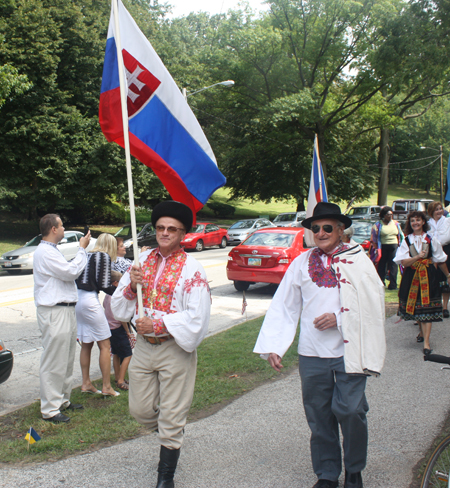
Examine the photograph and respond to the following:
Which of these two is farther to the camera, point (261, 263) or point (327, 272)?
point (261, 263)

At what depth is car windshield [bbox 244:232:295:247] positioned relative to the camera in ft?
37.1

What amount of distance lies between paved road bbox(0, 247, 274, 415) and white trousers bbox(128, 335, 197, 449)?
2009 millimetres

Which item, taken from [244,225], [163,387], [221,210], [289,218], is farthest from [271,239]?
[221,210]

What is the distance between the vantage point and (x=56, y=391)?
4.41 metres

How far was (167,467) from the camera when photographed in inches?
125

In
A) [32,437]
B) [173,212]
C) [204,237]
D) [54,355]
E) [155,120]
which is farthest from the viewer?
[204,237]

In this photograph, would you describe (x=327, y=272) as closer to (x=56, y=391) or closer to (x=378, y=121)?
(x=56, y=391)

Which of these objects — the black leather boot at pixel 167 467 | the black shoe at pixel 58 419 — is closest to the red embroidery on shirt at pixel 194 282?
the black leather boot at pixel 167 467

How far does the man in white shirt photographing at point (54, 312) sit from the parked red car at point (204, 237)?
17842 millimetres

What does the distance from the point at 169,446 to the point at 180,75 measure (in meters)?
29.5

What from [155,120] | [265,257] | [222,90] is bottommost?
[265,257]

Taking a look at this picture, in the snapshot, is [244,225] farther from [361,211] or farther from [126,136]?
[126,136]

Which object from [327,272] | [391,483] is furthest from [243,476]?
[327,272]

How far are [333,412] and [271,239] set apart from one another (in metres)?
8.56
